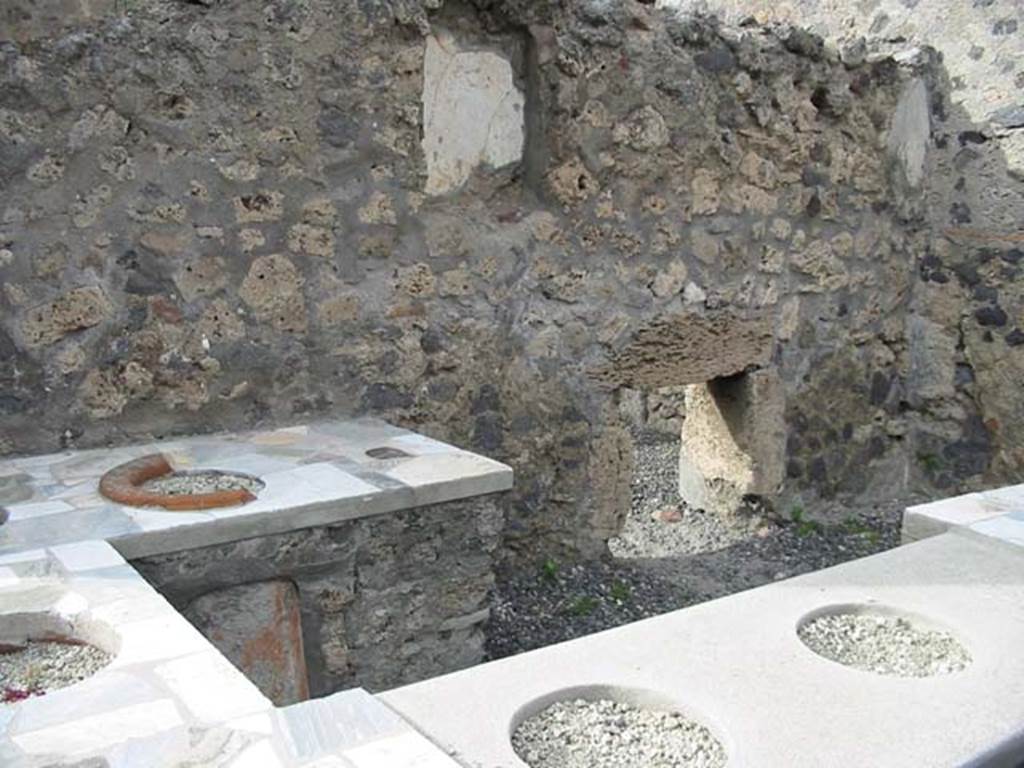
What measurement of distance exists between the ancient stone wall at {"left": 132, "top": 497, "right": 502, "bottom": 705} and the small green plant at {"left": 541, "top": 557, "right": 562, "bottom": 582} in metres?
0.90

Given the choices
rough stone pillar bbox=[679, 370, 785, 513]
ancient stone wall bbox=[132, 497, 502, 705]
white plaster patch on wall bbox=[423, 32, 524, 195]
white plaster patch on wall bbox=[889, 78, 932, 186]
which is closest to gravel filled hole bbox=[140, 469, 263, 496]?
ancient stone wall bbox=[132, 497, 502, 705]

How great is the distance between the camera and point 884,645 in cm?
218

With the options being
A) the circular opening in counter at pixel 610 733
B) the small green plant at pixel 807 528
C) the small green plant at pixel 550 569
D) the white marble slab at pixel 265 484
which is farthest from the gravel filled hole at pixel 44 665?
the small green plant at pixel 807 528

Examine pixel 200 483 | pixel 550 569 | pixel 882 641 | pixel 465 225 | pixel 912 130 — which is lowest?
pixel 550 569

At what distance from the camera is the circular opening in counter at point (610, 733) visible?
172cm

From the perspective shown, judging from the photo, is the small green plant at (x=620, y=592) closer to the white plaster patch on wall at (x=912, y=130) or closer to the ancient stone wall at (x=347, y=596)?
the ancient stone wall at (x=347, y=596)

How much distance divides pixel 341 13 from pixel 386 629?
2011 millimetres

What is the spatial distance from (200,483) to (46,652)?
90cm

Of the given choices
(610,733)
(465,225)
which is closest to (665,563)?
(465,225)

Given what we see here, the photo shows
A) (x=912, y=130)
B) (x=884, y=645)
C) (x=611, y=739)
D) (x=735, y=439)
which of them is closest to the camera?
(x=611, y=739)

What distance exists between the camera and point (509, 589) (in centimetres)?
399

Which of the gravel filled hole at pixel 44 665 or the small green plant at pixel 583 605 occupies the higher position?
the gravel filled hole at pixel 44 665

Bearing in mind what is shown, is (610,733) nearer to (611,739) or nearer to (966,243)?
(611,739)

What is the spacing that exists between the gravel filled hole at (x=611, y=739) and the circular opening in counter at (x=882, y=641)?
453 mm
